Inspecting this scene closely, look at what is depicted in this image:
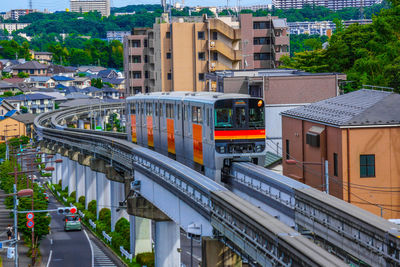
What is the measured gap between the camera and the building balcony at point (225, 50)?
75938 millimetres

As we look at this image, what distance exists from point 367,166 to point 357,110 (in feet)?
7.63

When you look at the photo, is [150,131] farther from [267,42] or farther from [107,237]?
[267,42]

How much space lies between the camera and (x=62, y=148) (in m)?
62.5

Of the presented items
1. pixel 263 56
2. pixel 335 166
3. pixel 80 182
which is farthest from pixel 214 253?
pixel 263 56

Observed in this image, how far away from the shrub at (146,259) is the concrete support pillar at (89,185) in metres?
20.0

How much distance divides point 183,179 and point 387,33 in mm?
34568

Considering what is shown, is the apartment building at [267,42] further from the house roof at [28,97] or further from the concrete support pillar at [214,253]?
the concrete support pillar at [214,253]

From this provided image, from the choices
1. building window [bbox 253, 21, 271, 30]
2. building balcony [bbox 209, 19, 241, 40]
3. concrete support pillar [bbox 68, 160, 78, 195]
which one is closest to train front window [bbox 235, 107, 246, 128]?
concrete support pillar [bbox 68, 160, 78, 195]

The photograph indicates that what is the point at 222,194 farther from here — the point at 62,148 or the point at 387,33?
the point at 62,148

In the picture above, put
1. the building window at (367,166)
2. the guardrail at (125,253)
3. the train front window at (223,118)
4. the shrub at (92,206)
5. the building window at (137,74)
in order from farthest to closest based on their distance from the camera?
the building window at (137,74)
the shrub at (92,206)
the guardrail at (125,253)
the train front window at (223,118)
the building window at (367,166)

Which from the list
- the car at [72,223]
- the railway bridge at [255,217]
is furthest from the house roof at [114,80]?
the railway bridge at [255,217]

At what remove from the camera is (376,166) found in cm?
2591

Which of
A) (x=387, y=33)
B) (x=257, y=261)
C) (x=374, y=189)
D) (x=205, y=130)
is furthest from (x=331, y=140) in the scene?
(x=387, y=33)

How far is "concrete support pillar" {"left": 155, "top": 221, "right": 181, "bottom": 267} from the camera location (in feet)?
107
